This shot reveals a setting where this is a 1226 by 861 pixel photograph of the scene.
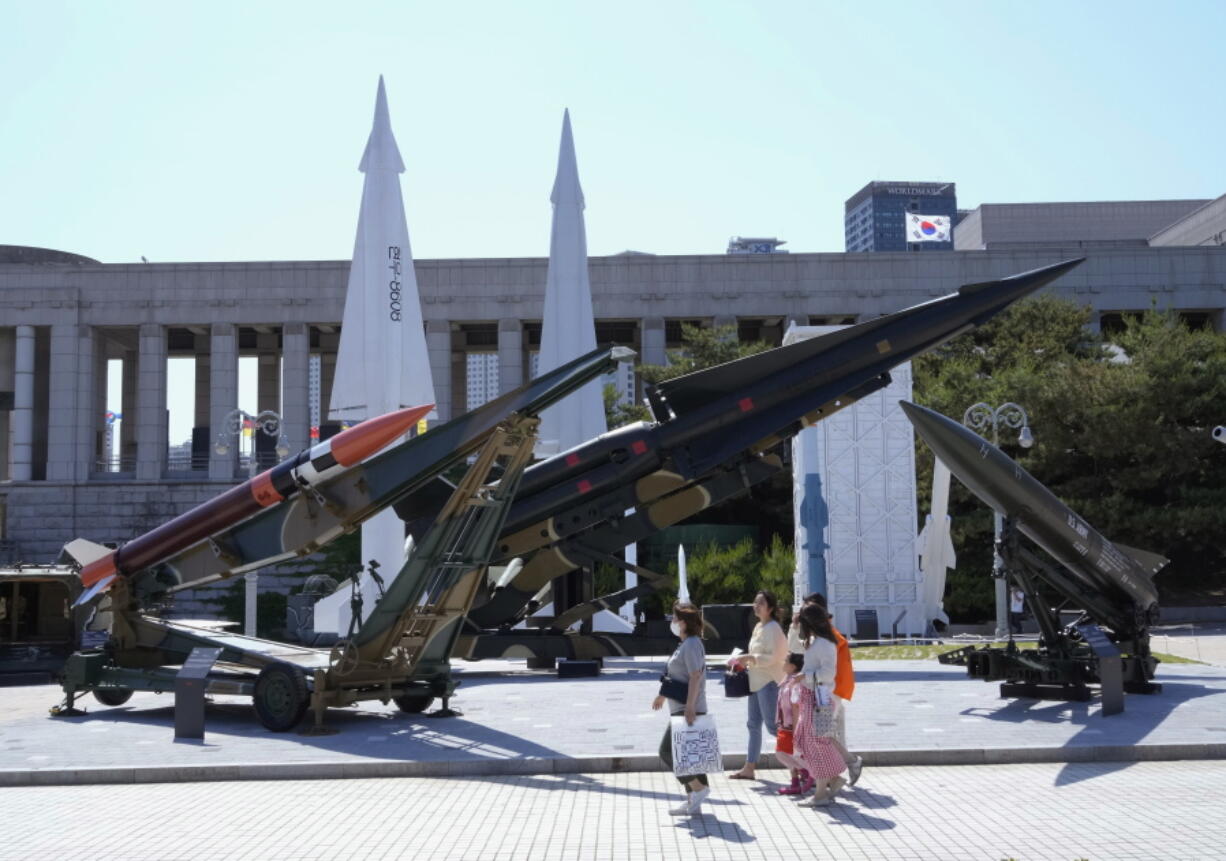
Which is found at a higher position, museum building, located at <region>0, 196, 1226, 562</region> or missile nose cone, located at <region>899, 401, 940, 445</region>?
museum building, located at <region>0, 196, 1226, 562</region>

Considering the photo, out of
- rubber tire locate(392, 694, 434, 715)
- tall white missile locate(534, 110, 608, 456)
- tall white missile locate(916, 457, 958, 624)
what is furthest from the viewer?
tall white missile locate(534, 110, 608, 456)

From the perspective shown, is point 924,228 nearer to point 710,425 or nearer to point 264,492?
point 710,425

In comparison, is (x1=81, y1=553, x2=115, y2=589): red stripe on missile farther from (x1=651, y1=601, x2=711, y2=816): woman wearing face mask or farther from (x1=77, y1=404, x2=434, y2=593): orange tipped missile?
(x1=651, y1=601, x2=711, y2=816): woman wearing face mask

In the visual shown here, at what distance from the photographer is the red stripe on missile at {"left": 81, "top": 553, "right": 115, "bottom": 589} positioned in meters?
14.8

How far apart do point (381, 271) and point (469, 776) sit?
629 inches

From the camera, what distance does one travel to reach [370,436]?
42.7 feet

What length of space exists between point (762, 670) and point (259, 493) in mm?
6939

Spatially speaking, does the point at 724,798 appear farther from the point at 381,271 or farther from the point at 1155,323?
the point at 1155,323

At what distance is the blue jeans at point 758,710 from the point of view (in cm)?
971

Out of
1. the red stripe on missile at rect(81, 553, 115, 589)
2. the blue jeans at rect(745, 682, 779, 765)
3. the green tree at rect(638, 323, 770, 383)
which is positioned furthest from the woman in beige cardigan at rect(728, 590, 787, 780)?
the green tree at rect(638, 323, 770, 383)

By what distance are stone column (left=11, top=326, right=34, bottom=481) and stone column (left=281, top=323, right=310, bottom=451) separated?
9.21m

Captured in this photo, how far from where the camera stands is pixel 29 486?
41.9 metres

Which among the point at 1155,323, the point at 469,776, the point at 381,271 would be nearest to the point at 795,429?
the point at 469,776

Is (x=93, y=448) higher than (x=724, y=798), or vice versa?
(x=93, y=448)
